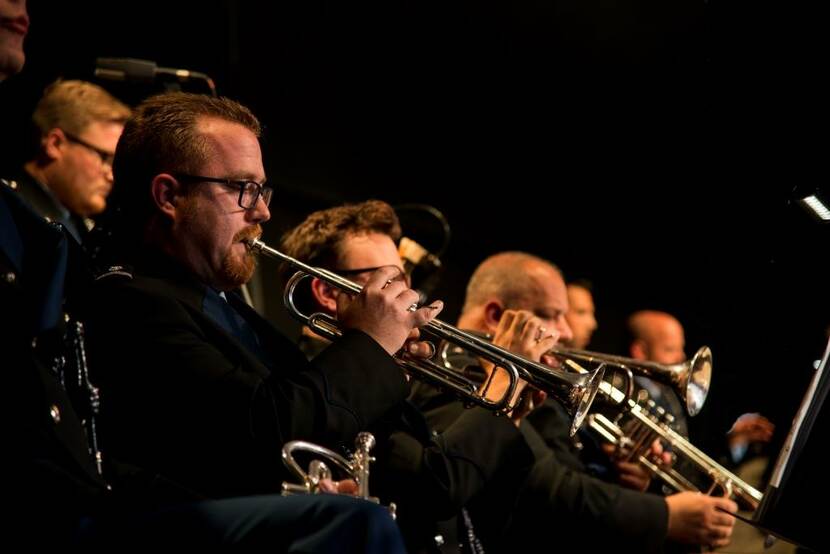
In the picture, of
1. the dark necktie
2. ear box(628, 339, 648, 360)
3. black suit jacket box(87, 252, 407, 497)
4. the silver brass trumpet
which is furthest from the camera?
ear box(628, 339, 648, 360)

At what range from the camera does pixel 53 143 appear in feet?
16.0

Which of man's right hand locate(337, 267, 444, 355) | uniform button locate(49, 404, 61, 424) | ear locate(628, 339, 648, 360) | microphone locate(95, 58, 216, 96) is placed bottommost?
ear locate(628, 339, 648, 360)

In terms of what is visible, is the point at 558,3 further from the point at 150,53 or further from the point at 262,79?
the point at 150,53

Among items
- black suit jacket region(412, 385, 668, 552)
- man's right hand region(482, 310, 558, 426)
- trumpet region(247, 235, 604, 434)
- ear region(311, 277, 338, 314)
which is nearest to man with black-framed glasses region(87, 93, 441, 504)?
trumpet region(247, 235, 604, 434)

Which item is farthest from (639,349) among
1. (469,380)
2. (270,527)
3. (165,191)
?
(270,527)

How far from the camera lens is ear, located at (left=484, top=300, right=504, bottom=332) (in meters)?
4.95

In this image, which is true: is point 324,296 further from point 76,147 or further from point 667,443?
point 667,443

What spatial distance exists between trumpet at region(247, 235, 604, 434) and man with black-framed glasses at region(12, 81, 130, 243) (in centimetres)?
175

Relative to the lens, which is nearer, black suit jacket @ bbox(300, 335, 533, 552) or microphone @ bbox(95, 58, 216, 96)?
black suit jacket @ bbox(300, 335, 533, 552)

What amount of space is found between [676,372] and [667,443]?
1.78ft

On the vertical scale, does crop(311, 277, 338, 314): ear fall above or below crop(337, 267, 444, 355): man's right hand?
below

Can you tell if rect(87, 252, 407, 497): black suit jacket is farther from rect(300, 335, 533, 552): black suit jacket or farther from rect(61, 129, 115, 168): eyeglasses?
rect(61, 129, 115, 168): eyeglasses

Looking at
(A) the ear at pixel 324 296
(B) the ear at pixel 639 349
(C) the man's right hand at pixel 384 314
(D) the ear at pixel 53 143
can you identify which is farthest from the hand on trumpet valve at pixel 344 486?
(B) the ear at pixel 639 349

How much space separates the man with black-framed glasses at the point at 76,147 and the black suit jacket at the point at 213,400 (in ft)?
7.59
